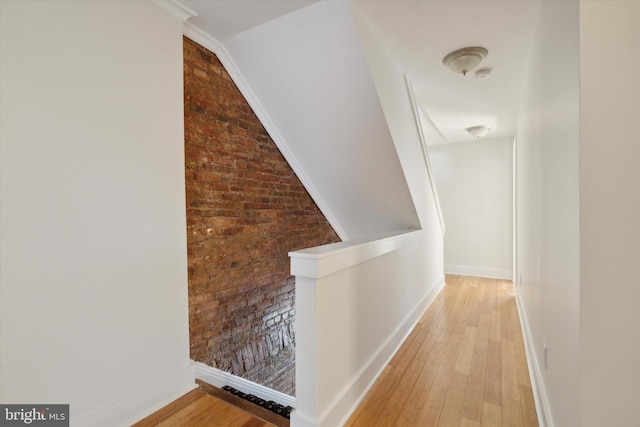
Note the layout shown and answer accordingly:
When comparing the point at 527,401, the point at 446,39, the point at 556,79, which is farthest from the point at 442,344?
the point at 446,39

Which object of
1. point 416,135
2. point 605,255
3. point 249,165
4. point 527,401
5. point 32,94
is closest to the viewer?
point 605,255

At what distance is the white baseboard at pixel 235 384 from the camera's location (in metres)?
2.04

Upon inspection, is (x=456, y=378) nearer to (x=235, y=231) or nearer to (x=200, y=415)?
(x=200, y=415)

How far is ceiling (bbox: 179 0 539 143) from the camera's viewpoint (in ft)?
5.85

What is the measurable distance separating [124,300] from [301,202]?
194 centimetres

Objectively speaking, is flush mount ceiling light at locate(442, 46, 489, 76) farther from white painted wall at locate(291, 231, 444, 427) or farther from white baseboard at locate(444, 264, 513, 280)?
white baseboard at locate(444, 264, 513, 280)

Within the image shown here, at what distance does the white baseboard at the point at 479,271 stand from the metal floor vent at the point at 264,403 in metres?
4.24

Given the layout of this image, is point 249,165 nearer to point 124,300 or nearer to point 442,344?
point 124,300

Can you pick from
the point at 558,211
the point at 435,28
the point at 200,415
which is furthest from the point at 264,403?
the point at 435,28

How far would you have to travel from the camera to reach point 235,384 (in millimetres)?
2135

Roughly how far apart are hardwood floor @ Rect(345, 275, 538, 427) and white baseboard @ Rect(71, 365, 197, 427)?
1.03 metres

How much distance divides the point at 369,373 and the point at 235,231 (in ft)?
4.78

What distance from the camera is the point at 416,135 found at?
9.99 ft

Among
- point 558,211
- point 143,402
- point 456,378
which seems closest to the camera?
point 558,211
